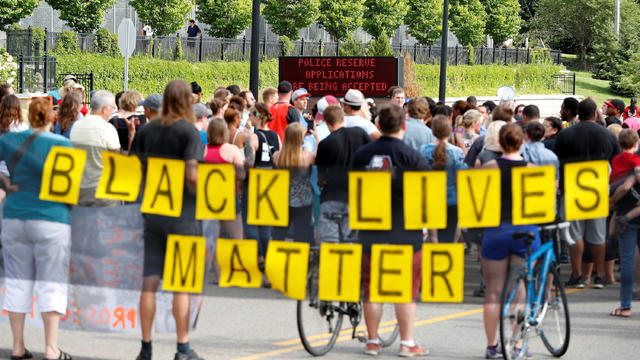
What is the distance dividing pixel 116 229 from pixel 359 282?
6.33 ft

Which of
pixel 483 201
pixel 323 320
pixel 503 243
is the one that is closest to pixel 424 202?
pixel 483 201

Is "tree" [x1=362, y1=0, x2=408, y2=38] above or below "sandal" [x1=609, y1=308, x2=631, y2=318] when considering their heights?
above

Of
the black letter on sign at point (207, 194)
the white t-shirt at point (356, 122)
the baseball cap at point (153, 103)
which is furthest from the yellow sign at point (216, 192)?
the white t-shirt at point (356, 122)

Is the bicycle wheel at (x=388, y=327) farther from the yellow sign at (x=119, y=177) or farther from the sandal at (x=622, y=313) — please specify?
the sandal at (x=622, y=313)

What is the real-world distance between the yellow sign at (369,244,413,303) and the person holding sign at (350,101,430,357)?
0.03 meters

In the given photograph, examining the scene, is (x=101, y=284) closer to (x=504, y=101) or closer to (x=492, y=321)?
(x=492, y=321)

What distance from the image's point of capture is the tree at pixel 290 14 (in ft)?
169

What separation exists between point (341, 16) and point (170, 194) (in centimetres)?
4767

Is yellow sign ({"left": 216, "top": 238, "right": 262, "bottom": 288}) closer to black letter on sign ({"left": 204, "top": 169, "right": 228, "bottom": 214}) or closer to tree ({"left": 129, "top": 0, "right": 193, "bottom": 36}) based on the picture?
black letter on sign ({"left": 204, "top": 169, "right": 228, "bottom": 214})

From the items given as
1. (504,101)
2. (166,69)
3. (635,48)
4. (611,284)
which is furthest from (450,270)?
(635,48)

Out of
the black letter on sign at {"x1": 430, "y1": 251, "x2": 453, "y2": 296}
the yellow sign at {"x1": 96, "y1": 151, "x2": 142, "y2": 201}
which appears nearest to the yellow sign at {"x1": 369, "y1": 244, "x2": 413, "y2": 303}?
the black letter on sign at {"x1": 430, "y1": 251, "x2": 453, "y2": 296}

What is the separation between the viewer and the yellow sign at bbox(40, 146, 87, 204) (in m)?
8.12

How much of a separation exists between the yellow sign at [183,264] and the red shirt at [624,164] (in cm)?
435

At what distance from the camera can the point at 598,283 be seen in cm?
1171
